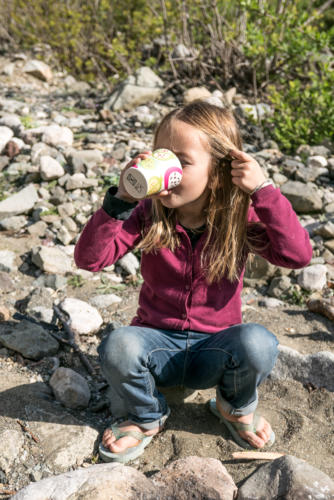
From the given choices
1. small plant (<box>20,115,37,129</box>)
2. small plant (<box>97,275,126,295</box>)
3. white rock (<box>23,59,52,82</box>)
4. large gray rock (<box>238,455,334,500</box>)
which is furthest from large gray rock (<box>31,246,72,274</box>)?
white rock (<box>23,59,52,82</box>)

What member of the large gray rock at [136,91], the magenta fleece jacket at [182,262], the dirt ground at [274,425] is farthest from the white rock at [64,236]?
the large gray rock at [136,91]

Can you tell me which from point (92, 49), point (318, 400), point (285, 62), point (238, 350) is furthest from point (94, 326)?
point (92, 49)

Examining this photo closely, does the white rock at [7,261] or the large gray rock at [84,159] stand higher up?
the large gray rock at [84,159]

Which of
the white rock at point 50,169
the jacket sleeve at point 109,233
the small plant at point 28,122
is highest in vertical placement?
the jacket sleeve at point 109,233

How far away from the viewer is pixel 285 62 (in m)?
5.93

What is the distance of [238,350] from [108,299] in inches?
55.4

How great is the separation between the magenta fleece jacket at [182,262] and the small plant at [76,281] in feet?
3.88

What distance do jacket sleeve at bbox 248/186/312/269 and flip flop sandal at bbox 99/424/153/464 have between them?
0.98 m

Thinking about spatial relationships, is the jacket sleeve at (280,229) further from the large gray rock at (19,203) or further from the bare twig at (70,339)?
the large gray rock at (19,203)

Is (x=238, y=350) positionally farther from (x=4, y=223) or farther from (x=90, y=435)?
(x=4, y=223)

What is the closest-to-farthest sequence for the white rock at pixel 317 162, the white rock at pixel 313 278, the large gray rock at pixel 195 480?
1. the large gray rock at pixel 195 480
2. the white rock at pixel 313 278
3. the white rock at pixel 317 162

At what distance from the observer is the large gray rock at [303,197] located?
164 inches

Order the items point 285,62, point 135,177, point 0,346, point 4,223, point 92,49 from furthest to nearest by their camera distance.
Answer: point 92,49 < point 285,62 < point 4,223 < point 0,346 < point 135,177

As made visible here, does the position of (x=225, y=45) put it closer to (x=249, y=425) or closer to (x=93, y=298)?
(x=93, y=298)
